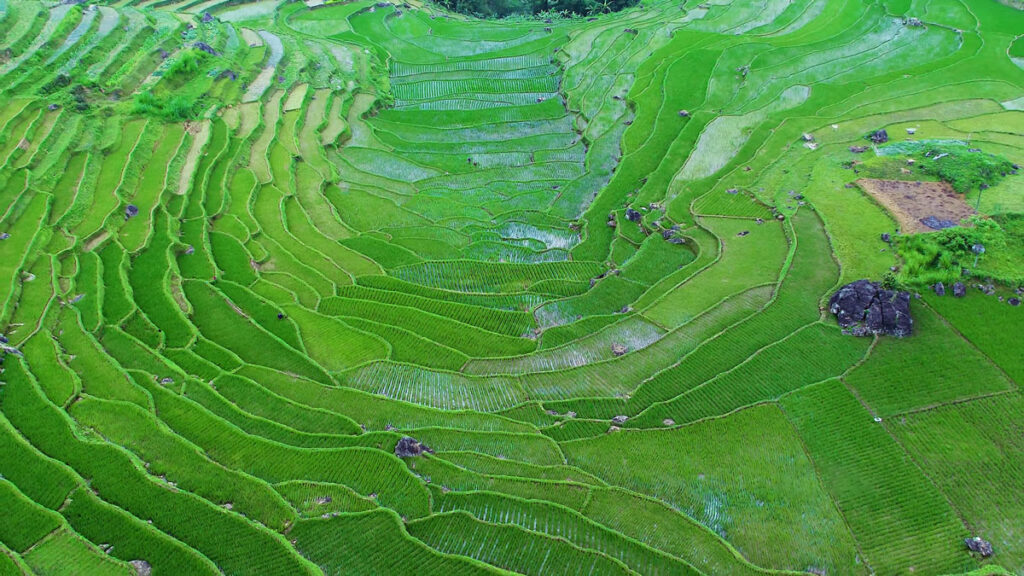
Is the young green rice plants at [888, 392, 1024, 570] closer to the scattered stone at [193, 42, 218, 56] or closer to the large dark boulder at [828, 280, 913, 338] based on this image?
the large dark boulder at [828, 280, 913, 338]

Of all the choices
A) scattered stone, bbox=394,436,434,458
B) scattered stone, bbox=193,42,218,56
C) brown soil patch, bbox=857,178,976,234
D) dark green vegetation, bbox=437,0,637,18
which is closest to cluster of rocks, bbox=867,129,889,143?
brown soil patch, bbox=857,178,976,234

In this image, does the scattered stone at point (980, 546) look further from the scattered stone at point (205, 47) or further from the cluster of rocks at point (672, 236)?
the scattered stone at point (205, 47)

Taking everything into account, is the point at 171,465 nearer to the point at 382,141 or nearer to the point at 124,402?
the point at 124,402

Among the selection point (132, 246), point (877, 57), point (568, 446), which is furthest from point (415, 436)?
point (877, 57)

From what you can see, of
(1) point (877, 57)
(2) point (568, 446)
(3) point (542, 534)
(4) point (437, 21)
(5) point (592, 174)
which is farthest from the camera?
(4) point (437, 21)

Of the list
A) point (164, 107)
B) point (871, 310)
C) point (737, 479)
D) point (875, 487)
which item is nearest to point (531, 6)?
point (164, 107)

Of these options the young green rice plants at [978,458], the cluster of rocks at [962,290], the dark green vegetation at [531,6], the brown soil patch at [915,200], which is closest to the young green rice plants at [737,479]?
the young green rice plants at [978,458]
